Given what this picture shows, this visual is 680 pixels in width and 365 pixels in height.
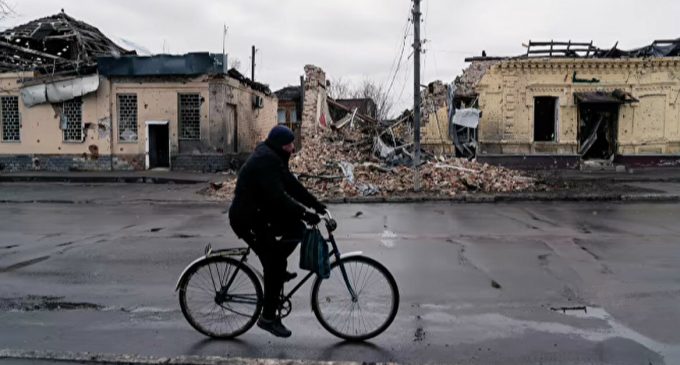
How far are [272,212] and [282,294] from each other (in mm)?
752

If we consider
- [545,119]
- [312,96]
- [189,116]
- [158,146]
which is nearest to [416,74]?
[312,96]

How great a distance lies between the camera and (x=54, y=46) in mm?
29422

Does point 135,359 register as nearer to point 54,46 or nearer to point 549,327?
point 549,327

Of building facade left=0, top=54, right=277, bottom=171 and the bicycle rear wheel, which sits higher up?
building facade left=0, top=54, right=277, bottom=171

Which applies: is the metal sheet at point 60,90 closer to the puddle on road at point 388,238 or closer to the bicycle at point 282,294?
the puddle on road at point 388,238

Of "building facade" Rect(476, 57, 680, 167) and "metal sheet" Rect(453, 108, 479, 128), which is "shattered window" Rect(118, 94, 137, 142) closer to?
"metal sheet" Rect(453, 108, 479, 128)

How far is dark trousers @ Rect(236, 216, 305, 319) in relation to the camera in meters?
4.71

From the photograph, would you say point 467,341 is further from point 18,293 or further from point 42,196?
point 42,196

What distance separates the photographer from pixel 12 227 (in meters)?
11.5

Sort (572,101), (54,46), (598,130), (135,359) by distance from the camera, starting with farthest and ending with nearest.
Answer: (54,46), (598,130), (572,101), (135,359)

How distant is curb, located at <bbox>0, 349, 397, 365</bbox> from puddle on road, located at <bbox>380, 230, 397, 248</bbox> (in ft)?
17.4

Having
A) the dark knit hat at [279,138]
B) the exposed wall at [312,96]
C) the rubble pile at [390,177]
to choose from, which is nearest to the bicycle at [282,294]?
the dark knit hat at [279,138]

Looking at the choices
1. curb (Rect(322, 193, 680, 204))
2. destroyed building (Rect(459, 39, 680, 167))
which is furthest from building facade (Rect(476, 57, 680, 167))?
curb (Rect(322, 193, 680, 204))

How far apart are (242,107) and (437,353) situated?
25.1m
